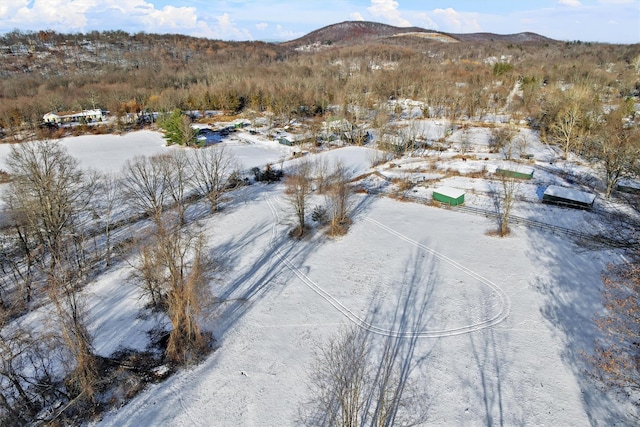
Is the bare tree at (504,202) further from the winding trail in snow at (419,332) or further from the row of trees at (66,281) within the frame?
the row of trees at (66,281)

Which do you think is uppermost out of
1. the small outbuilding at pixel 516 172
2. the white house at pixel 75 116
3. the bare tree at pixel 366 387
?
the white house at pixel 75 116

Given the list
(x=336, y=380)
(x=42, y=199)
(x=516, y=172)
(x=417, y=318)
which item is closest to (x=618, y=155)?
(x=516, y=172)

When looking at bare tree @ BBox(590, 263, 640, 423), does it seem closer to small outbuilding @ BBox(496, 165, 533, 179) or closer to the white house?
small outbuilding @ BBox(496, 165, 533, 179)

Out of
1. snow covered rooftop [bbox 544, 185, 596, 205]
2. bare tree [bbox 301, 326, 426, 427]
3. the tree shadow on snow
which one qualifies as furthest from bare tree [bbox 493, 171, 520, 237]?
bare tree [bbox 301, 326, 426, 427]

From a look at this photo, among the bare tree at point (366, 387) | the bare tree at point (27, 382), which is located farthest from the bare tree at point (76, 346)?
the bare tree at point (366, 387)

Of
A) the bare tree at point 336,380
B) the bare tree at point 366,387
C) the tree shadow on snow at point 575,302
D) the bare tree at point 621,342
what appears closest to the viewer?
the bare tree at point 336,380

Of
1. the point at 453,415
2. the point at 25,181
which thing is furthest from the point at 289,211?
the point at 453,415

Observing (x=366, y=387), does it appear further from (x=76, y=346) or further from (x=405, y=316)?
(x=76, y=346)
